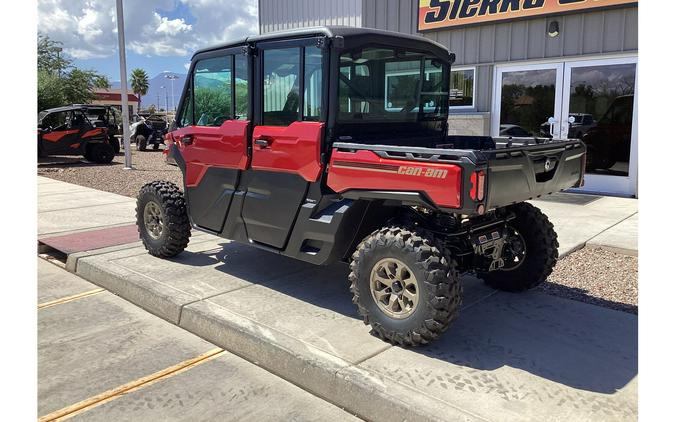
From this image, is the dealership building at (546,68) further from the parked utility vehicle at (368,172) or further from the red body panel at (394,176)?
the red body panel at (394,176)

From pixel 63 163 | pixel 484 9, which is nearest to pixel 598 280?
pixel 484 9

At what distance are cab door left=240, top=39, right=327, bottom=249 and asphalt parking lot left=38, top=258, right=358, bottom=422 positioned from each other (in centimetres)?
113

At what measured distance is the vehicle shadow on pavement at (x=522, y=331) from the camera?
3.50m

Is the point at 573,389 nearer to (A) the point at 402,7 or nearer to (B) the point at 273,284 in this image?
(B) the point at 273,284

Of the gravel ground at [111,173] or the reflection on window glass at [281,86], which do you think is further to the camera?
the gravel ground at [111,173]

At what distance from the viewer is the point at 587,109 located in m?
10.0

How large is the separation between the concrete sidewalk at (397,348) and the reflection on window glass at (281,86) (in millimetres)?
1527

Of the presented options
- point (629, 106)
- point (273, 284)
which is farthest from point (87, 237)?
point (629, 106)

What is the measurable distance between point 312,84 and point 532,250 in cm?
228

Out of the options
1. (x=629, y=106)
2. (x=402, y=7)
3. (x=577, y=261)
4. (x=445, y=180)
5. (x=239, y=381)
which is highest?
(x=402, y=7)

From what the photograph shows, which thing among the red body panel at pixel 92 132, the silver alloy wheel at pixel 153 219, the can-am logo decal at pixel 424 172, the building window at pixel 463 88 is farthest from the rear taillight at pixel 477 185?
the red body panel at pixel 92 132

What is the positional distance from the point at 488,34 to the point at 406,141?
7.14 meters

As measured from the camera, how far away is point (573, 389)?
3.24 m

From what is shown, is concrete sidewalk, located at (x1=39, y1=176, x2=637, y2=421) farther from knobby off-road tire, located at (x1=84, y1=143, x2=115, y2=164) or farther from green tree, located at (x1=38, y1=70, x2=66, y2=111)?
green tree, located at (x1=38, y1=70, x2=66, y2=111)
